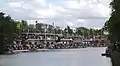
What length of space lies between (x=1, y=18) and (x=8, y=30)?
204 inches

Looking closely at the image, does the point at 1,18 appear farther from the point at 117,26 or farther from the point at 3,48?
the point at 117,26

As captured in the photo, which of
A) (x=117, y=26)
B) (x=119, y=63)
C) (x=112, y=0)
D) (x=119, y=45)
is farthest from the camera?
(x=119, y=45)

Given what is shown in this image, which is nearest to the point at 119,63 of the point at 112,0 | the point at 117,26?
the point at 117,26

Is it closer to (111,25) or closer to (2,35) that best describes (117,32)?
(111,25)

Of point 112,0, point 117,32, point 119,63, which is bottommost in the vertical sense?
point 119,63

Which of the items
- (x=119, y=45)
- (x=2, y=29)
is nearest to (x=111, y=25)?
(x=119, y=45)

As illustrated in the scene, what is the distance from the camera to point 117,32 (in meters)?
54.6

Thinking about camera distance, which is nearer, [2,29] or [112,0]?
[112,0]

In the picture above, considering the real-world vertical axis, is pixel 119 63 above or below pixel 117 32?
below

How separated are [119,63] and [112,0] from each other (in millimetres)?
15128

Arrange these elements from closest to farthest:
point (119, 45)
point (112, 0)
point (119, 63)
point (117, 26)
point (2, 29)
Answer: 1. point (119, 63)
2. point (117, 26)
3. point (112, 0)
4. point (119, 45)
5. point (2, 29)

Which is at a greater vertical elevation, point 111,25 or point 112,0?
point 112,0

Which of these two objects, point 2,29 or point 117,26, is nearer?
point 117,26

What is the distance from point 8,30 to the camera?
504ft
